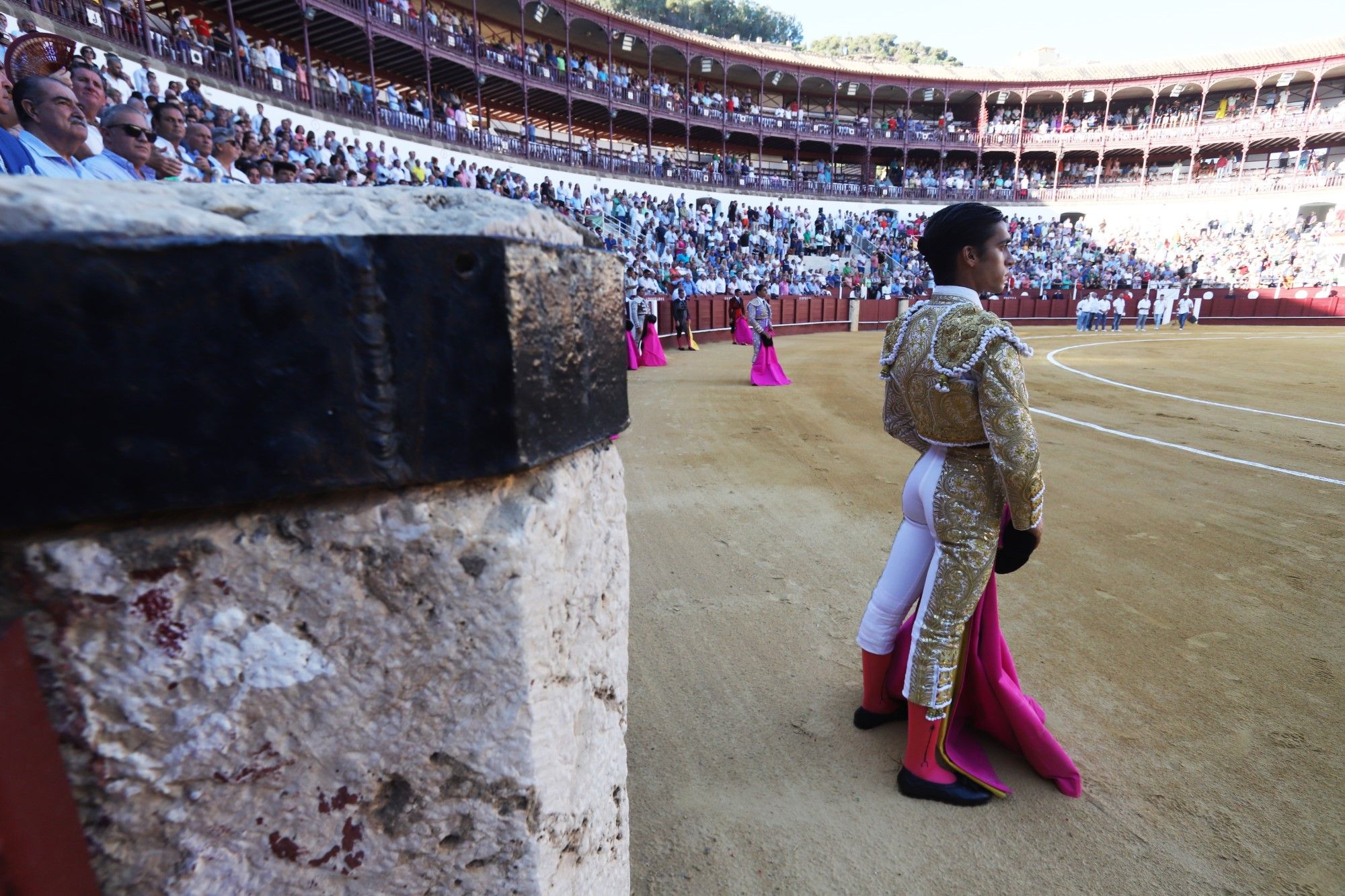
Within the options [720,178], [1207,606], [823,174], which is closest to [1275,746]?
[1207,606]

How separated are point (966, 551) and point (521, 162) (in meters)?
22.4

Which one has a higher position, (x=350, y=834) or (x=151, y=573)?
(x=151, y=573)

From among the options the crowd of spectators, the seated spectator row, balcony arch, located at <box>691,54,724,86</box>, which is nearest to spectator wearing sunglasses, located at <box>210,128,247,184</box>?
the crowd of spectators

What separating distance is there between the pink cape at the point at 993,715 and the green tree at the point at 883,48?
73948mm

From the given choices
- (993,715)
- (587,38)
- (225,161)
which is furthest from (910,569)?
(587,38)

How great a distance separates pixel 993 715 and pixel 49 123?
4.26 meters

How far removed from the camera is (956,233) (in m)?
1.77

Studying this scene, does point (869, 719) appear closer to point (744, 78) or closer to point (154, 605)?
point (154, 605)

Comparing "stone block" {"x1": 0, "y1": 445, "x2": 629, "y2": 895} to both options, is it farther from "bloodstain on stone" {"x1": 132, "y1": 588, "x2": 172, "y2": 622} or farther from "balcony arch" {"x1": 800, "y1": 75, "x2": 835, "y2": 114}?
"balcony arch" {"x1": 800, "y1": 75, "x2": 835, "y2": 114}

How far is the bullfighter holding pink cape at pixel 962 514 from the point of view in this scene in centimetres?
163

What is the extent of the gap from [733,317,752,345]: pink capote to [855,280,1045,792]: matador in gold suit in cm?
1420

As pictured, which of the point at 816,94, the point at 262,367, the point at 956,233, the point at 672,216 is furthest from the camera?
the point at 816,94

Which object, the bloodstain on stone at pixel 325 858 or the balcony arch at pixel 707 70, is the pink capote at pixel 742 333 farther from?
the balcony arch at pixel 707 70

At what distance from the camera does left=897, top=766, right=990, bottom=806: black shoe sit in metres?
1.78
